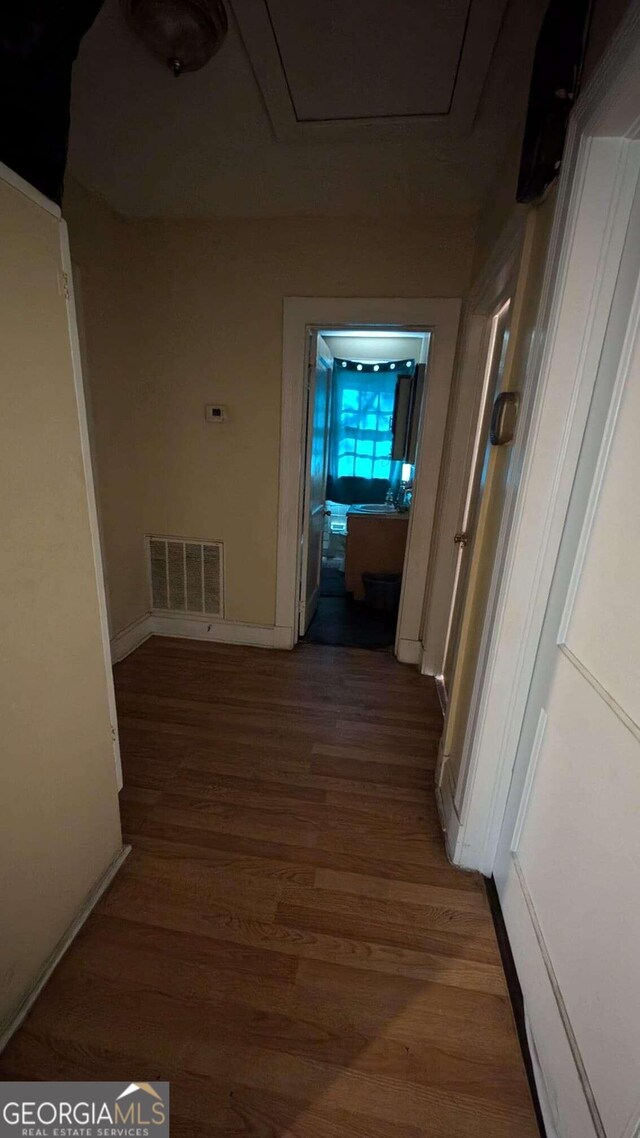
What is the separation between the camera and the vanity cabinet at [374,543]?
3594 millimetres

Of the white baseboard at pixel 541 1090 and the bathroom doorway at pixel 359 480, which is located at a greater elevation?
the bathroom doorway at pixel 359 480

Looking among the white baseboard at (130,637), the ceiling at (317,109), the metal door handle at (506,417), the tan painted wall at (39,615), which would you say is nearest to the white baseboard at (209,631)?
the white baseboard at (130,637)

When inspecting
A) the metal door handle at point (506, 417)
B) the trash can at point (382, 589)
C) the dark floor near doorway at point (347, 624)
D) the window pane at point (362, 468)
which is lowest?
the dark floor near doorway at point (347, 624)

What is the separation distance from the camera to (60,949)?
43.4 inches

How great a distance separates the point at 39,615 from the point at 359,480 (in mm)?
4540

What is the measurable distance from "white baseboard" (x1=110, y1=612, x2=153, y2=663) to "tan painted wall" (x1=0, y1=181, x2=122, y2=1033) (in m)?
1.55

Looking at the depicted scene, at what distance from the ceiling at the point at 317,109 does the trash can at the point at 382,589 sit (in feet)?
7.86

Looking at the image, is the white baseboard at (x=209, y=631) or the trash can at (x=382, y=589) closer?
the white baseboard at (x=209, y=631)

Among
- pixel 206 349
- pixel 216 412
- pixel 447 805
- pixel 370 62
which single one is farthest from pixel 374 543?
pixel 370 62

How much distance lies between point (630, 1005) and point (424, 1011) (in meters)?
0.59

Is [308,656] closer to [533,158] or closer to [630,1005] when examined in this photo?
[630,1005]

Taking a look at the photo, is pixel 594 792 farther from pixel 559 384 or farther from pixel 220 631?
pixel 220 631

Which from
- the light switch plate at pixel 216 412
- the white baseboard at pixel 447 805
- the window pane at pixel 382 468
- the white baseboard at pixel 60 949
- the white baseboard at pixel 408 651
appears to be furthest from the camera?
the window pane at pixel 382 468

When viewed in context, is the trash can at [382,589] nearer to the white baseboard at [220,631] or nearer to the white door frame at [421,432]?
the white door frame at [421,432]
